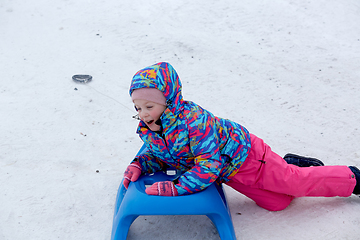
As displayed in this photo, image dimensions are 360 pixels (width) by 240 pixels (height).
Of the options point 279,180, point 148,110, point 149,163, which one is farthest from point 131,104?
point 279,180

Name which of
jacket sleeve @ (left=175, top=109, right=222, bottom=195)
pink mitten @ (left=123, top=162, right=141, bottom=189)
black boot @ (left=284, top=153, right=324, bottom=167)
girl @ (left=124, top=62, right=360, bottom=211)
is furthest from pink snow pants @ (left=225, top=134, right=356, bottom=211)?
pink mitten @ (left=123, top=162, right=141, bottom=189)

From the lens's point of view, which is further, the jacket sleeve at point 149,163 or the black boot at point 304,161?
the black boot at point 304,161


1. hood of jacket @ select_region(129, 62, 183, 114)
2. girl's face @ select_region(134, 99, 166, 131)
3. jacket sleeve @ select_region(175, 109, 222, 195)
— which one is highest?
hood of jacket @ select_region(129, 62, 183, 114)

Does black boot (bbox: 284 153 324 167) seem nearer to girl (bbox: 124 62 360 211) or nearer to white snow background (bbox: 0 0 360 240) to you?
girl (bbox: 124 62 360 211)

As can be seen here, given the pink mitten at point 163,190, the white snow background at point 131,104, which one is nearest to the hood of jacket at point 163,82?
the pink mitten at point 163,190

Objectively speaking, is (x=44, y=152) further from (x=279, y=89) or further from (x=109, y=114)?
(x=279, y=89)

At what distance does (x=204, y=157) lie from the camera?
1389 millimetres

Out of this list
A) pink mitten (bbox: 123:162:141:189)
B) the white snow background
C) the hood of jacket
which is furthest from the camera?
the white snow background

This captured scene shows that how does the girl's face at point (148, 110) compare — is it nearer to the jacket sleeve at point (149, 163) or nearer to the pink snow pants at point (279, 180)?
the jacket sleeve at point (149, 163)

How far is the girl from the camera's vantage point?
1381 mm

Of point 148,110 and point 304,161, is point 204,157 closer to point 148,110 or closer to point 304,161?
point 148,110

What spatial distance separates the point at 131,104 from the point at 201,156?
146cm

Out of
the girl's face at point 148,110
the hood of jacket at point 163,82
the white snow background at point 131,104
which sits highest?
the hood of jacket at point 163,82

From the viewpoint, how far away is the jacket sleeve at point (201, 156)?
1380 millimetres
